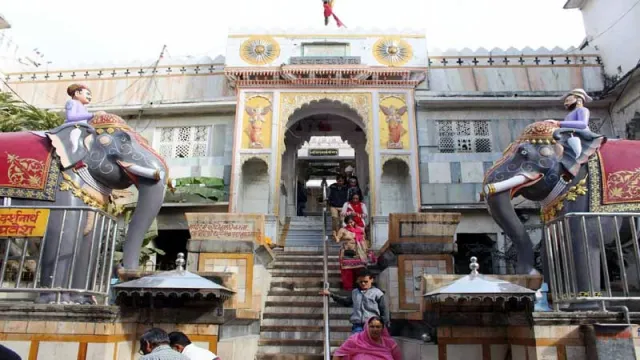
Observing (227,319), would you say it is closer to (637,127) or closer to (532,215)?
(532,215)

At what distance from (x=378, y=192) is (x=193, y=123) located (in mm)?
5611

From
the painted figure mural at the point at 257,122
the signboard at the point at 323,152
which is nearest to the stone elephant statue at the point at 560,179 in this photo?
the painted figure mural at the point at 257,122

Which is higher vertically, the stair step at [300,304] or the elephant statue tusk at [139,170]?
the elephant statue tusk at [139,170]

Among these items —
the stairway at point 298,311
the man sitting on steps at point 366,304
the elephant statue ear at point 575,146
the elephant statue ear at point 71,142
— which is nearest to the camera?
the man sitting on steps at point 366,304

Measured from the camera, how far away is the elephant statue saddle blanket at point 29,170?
659 cm

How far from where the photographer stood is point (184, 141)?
14.3m

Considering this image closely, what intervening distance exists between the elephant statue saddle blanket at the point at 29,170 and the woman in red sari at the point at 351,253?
449 cm

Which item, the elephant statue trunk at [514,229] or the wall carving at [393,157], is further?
the wall carving at [393,157]

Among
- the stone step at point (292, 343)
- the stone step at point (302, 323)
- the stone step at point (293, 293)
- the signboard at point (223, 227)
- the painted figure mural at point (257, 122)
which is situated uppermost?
the painted figure mural at point (257, 122)

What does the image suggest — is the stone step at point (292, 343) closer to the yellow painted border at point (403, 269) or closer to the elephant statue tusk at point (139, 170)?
the yellow painted border at point (403, 269)

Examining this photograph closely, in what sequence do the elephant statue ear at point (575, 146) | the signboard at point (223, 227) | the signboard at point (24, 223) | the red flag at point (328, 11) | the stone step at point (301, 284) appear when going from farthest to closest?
1. the red flag at point (328, 11)
2. the stone step at point (301, 284)
3. the signboard at point (223, 227)
4. the elephant statue ear at point (575, 146)
5. the signboard at point (24, 223)

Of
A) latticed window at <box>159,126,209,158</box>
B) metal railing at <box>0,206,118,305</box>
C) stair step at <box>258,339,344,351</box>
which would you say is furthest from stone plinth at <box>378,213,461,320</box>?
latticed window at <box>159,126,209,158</box>

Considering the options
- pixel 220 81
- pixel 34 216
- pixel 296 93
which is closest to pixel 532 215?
pixel 296 93

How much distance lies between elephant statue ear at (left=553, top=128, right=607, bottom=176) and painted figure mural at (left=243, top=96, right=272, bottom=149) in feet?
25.3
